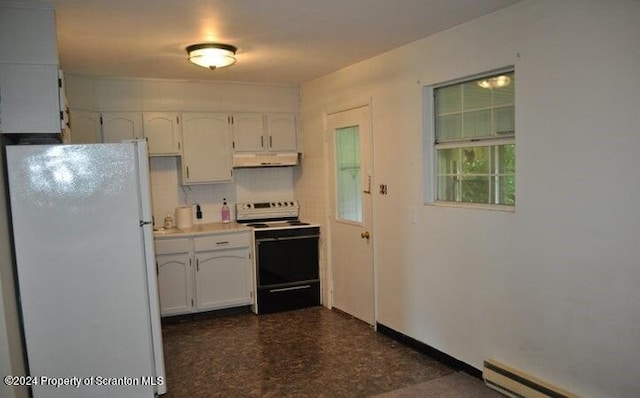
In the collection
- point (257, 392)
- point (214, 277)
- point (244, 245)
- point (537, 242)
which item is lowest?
point (257, 392)

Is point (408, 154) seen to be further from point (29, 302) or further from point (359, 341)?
point (29, 302)

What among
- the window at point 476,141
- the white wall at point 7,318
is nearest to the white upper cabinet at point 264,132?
the window at point 476,141

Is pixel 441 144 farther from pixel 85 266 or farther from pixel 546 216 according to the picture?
pixel 85 266

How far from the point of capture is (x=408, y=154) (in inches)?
142

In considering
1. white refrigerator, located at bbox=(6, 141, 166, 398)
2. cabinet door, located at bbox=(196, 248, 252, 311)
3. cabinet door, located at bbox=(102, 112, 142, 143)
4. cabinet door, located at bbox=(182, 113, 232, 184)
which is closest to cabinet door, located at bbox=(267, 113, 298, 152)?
cabinet door, located at bbox=(182, 113, 232, 184)

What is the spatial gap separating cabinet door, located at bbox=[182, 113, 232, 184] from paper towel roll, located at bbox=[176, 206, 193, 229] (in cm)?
31

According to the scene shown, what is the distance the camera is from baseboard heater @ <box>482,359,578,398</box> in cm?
259

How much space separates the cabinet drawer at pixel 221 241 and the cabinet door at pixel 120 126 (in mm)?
1234

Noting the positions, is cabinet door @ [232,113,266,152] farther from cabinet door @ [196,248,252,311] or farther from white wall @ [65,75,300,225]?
cabinet door @ [196,248,252,311]

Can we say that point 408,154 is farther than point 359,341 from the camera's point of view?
No

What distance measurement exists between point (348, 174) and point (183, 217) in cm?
183

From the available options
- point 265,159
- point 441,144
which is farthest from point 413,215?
point 265,159

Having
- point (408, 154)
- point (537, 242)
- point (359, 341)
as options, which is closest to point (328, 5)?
point (408, 154)

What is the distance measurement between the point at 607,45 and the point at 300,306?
364 centimetres
